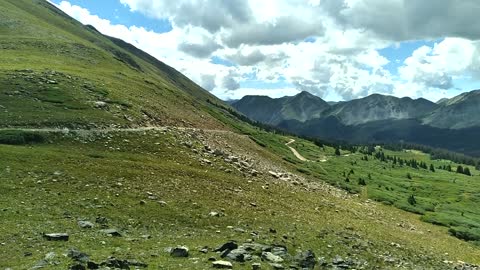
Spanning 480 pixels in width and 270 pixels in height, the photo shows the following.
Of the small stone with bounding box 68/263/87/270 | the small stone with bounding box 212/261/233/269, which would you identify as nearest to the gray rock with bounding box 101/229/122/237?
the small stone with bounding box 68/263/87/270

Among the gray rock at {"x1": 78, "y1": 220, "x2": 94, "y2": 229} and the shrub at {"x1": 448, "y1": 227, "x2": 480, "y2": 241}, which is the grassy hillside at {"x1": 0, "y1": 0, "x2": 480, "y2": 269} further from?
the shrub at {"x1": 448, "y1": 227, "x2": 480, "y2": 241}

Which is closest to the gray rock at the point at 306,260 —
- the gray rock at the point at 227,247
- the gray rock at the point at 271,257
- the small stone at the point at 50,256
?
the gray rock at the point at 271,257

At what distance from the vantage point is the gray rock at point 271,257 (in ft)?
93.6

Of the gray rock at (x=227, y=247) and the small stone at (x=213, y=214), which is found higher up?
the gray rock at (x=227, y=247)

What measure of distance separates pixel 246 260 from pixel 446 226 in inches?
2222

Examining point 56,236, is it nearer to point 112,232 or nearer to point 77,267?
point 112,232

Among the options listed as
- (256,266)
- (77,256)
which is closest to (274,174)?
(256,266)

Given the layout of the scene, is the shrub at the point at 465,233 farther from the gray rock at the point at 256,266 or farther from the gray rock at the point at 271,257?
the gray rock at the point at 256,266

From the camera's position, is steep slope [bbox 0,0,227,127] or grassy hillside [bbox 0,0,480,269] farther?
steep slope [bbox 0,0,227,127]

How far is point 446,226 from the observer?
73.1 meters

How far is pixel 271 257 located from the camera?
94.9 ft

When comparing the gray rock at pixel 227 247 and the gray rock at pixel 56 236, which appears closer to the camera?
the gray rock at pixel 56 236

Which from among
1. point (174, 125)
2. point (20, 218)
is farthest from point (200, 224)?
point (174, 125)

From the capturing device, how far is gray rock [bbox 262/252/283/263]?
2853 cm
